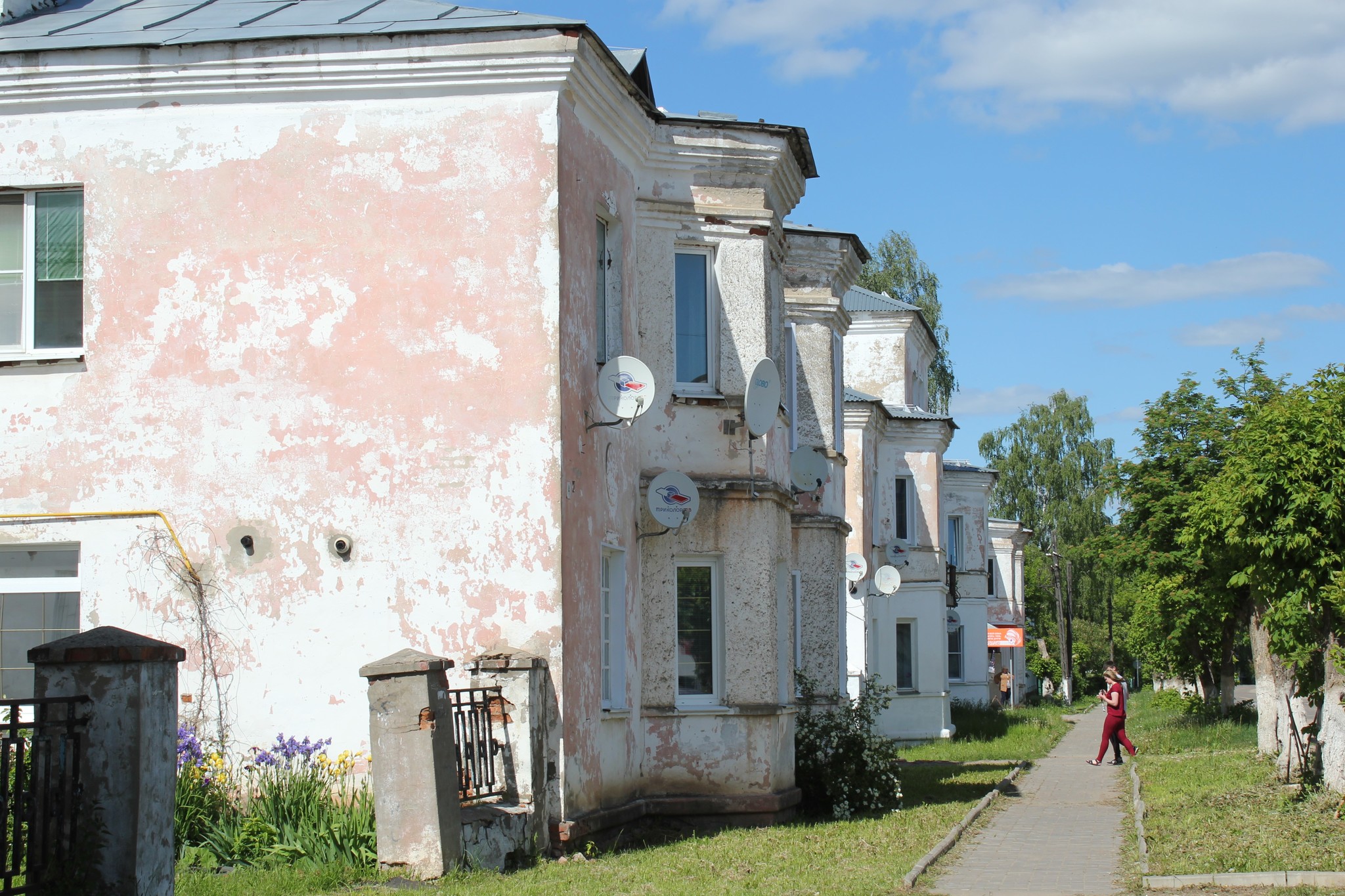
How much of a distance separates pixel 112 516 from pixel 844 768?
8699 mm

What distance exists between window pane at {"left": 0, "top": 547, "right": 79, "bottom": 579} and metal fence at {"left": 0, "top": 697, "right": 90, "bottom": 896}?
232 inches

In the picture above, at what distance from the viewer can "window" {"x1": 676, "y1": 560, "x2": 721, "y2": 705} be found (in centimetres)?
1541

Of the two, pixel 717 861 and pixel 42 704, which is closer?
pixel 42 704

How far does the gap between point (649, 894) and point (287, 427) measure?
5.37 metres

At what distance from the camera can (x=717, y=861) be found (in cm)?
1230

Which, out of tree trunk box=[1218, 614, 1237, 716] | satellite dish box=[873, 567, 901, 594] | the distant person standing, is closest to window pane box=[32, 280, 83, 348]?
satellite dish box=[873, 567, 901, 594]

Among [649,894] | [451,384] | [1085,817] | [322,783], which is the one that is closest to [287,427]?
[451,384]

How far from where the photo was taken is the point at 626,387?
13359mm

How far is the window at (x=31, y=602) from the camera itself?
13.1 m

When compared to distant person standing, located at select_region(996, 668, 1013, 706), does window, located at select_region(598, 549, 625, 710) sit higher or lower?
higher

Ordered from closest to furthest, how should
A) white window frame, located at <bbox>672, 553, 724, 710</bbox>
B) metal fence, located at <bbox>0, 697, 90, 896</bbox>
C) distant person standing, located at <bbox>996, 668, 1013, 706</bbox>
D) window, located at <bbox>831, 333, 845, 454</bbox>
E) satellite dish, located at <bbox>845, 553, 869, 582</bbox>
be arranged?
metal fence, located at <bbox>0, 697, 90, 896</bbox> < white window frame, located at <bbox>672, 553, 724, 710</bbox> < window, located at <bbox>831, 333, 845, 454</bbox> < satellite dish, located at <bbox>845, 553, 869, 582</bbox> < distant person standing, located at <bbox>996, 668, 1013, 706</bbox>

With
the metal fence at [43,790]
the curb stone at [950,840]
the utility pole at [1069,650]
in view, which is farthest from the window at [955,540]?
the metal fence at [43,790]

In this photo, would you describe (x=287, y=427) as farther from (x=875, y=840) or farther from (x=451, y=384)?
(x=875, y=840)

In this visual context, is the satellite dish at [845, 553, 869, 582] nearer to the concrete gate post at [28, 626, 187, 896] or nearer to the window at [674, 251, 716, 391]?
the window at [674, 251, 716, 391]
